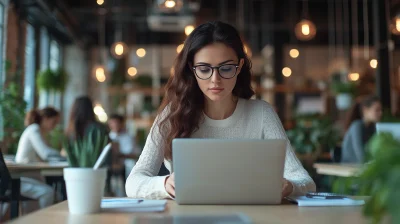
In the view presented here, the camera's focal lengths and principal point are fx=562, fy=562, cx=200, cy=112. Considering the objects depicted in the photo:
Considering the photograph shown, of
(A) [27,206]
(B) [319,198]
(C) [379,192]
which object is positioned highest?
(C) [379,192]

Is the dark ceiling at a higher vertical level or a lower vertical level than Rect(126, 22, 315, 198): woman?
higher

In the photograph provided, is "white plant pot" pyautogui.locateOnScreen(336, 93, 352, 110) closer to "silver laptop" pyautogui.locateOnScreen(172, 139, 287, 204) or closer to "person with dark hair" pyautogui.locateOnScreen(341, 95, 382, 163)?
"person with dark hair" pyautogui.locateOnScreen(341, 95, 382, 163)

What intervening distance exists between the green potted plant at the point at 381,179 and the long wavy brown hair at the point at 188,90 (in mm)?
1463

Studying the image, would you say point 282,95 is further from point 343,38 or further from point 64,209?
point 64,209

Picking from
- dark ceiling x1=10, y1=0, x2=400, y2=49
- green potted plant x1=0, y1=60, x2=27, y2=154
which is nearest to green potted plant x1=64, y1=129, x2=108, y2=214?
green potted plant x1=0, y1=60, x2=27, y2=154

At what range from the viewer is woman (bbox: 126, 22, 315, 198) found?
222 centimetres

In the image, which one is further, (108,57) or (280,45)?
(108,57)

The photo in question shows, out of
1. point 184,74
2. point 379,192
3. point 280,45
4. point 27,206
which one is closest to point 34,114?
point 27,206

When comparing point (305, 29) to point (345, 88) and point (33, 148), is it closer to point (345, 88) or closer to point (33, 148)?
point (345, 88)

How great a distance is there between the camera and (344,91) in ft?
31.1

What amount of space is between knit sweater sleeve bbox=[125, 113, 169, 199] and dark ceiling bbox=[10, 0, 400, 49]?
8.37 metres

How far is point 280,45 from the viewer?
1424 centimetres

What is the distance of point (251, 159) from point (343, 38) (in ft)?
44.9

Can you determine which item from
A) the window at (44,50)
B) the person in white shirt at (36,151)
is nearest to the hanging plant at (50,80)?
the window at (44,50)
